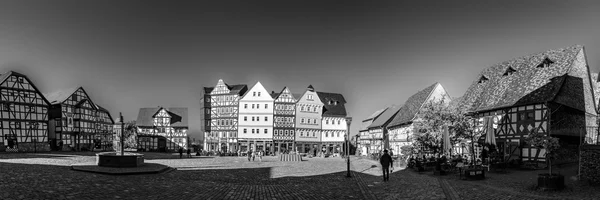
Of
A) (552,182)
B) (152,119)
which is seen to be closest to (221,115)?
(152,119)

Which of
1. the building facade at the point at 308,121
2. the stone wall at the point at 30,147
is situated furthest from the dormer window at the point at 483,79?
the stone wall at the point at 30,147

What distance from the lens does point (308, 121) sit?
249ft

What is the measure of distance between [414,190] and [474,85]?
2761 cm

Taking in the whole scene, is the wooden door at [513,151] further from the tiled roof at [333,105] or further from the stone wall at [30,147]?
the stone wall at [30,147]

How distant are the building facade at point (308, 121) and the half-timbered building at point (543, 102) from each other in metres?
41.7

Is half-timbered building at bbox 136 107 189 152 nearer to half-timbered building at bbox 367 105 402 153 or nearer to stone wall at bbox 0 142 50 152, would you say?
stone wall at bbox 0 142 50 152

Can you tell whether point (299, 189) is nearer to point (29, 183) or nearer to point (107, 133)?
point (29, 183)

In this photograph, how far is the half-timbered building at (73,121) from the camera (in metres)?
64.2

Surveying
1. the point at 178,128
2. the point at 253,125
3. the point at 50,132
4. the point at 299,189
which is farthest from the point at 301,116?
the point at 299,189

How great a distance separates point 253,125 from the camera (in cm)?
7400

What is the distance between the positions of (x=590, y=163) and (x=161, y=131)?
77841 millimetres

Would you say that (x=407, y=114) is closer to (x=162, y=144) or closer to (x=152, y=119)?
(x=162, y=144)

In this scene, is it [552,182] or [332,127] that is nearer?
[552,182]

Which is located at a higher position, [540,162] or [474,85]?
[474,85]
